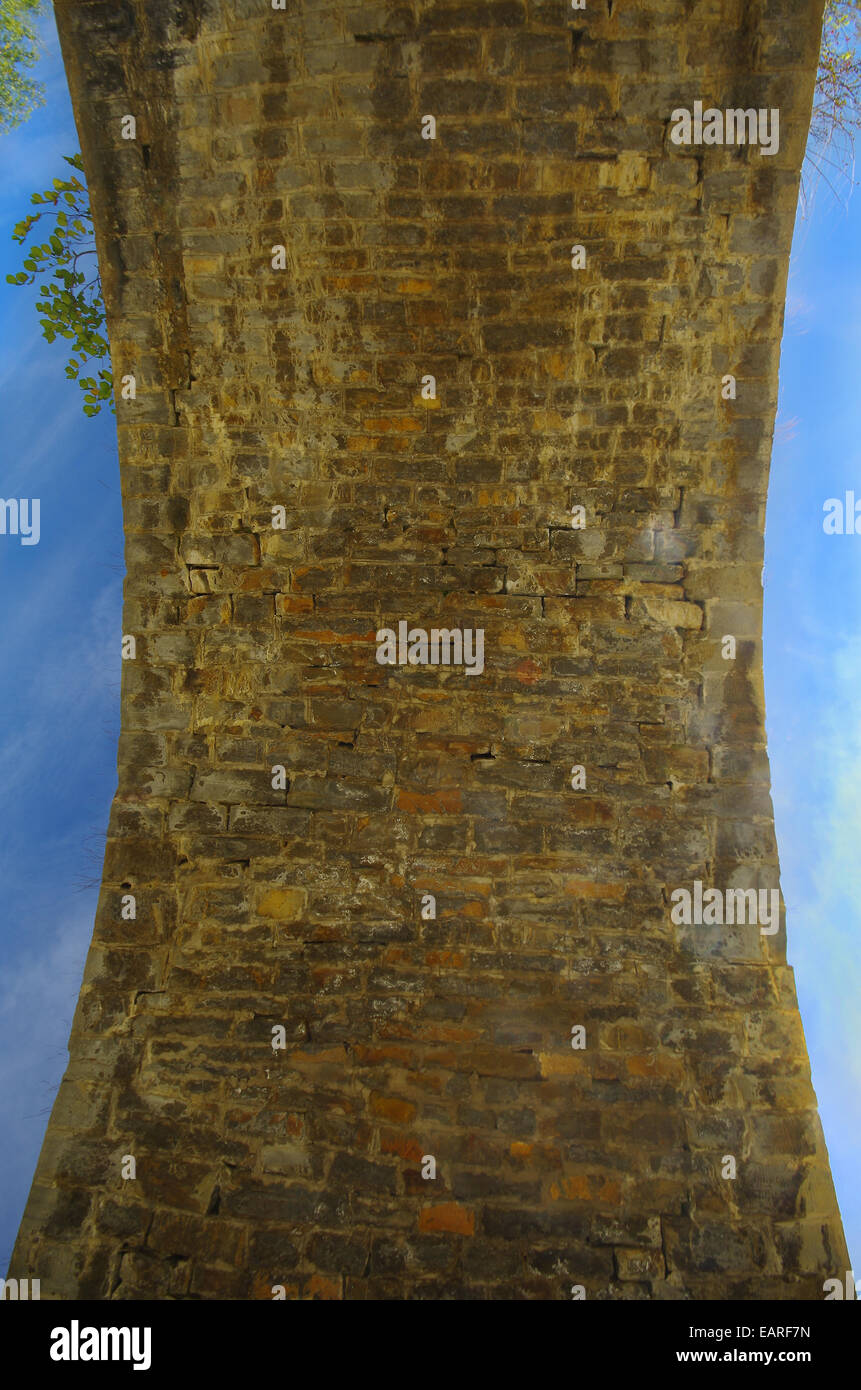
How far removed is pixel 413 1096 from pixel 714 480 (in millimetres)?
2410

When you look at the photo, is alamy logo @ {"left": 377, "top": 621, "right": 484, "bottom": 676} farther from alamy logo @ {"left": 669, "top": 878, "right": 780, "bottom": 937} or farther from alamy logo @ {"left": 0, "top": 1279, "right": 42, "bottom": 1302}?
alamy logo @ {"left": 0, "top": 1279, "right": 42, "bottom": 1302}

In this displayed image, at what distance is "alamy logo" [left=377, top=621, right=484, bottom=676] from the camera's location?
2611mm

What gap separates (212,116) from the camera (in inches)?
93.4

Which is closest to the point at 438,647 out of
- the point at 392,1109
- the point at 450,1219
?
the point at 392,1109

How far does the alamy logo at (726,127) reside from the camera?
224 centimetres

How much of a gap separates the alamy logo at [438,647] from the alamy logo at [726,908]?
1.10 metres

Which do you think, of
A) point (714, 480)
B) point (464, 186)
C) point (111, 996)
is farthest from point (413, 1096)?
point (464, 186)

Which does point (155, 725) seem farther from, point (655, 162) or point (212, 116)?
point (655, 162)

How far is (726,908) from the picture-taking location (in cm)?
246

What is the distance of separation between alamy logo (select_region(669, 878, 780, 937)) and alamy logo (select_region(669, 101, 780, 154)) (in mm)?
2481
